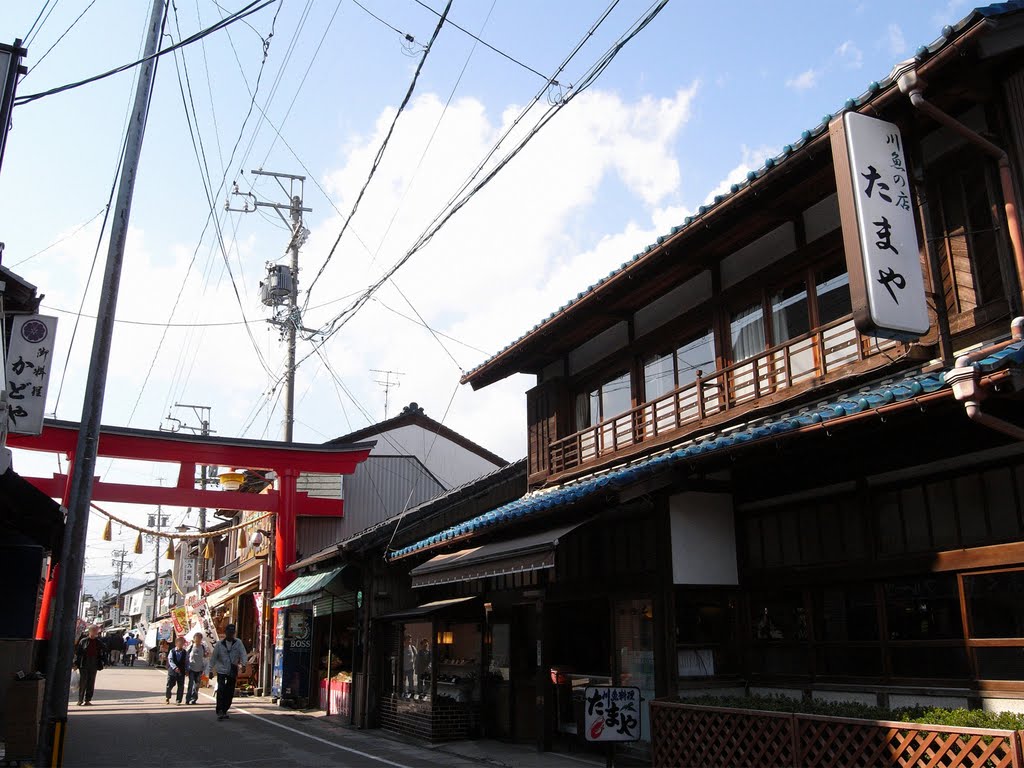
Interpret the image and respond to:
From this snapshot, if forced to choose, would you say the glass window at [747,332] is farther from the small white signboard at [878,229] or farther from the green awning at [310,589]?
the green awning at [310,589]

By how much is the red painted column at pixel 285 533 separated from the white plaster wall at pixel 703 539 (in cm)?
1644

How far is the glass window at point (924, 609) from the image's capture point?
8.30 m

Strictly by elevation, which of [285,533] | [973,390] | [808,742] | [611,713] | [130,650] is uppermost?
[285,533]

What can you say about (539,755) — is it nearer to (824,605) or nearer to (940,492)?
(824,605)

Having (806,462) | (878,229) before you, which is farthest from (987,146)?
(806,462)

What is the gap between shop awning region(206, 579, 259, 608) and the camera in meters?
30.9

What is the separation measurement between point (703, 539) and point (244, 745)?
931cm

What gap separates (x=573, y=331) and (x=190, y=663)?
50.5 feet

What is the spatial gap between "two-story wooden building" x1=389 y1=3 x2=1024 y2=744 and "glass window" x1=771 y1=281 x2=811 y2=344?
0.03 metres

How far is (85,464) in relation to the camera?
369 inches

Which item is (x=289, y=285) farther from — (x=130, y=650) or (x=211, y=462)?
(x=130, y=650)

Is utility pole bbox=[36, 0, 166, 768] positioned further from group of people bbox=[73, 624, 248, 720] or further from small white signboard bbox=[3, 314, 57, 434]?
group of people bbox=[73, 624, 248, 720]

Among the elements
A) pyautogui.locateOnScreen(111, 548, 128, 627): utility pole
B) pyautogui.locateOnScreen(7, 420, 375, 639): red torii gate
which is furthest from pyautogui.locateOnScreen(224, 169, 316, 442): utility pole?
pyautogui.locateOnScreen(111, 548, 128, 627): utility pole

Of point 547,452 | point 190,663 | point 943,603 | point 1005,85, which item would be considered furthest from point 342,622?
point 1005,85
